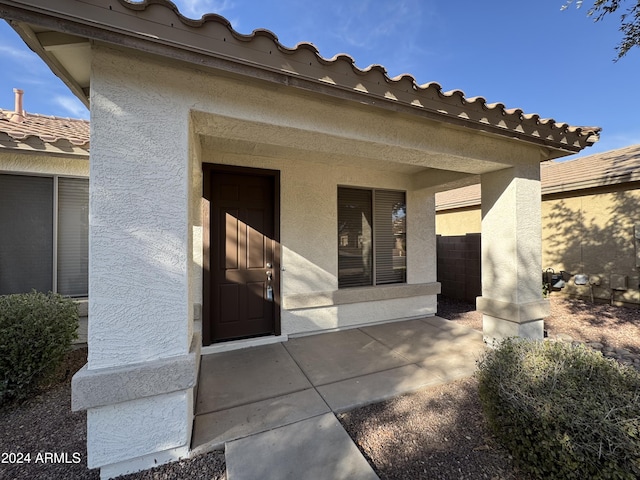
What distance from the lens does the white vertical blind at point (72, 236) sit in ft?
13.9

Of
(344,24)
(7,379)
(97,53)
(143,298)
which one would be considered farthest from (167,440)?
(344,24)

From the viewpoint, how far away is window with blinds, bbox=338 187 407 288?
521cm

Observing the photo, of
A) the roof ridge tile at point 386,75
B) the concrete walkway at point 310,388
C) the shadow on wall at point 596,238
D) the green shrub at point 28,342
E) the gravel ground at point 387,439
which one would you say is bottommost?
the gravel ground at point 387,439

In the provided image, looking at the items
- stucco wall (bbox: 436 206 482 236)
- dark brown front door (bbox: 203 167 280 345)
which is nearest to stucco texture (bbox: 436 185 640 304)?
stucco wall (bbox: 436 206 482 236)

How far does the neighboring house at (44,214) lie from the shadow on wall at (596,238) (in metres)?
11.5

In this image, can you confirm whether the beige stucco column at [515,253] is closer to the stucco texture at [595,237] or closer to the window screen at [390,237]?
the window screen at [390,237]

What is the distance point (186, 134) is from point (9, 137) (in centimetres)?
370

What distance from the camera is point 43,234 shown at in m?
4.13

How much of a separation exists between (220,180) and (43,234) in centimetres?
285

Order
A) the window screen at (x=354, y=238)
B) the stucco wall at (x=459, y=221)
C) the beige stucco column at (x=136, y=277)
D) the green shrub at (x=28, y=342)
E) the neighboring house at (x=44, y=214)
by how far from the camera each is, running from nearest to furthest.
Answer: the beige stucco column at (x=136, y=277), the green shrub at (x=28, y=342), the neighboring house at (x=44, y=214), the window screen at (x=354, y=238), the stucco wall at (x=459, y=221)

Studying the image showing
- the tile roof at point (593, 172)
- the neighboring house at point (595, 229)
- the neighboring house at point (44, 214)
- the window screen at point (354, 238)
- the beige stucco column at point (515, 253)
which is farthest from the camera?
the tile roof at point (593, 172)

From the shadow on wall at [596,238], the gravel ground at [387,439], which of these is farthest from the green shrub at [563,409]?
the shadow on wall at [596,238]

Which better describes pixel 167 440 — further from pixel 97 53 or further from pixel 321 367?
pixel 97 53

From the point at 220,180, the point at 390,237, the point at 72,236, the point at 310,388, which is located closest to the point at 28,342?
the point at 72,236
